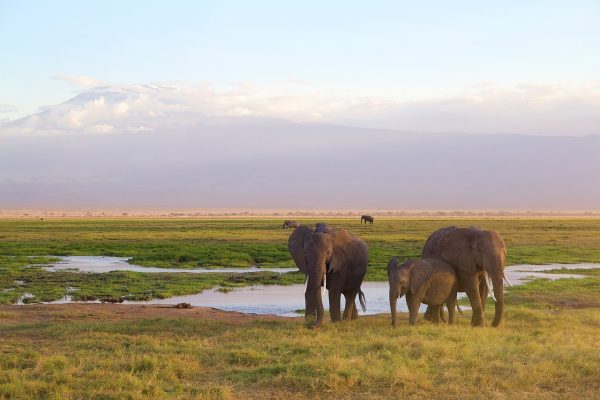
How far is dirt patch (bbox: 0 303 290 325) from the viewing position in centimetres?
1886

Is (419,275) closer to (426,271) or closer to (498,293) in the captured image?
(426,271)

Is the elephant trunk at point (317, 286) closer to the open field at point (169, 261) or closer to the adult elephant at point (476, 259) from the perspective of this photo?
the adult elephant at point (476, 259)

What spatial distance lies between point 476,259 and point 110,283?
15890 mm

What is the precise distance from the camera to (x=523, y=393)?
35.6 ft

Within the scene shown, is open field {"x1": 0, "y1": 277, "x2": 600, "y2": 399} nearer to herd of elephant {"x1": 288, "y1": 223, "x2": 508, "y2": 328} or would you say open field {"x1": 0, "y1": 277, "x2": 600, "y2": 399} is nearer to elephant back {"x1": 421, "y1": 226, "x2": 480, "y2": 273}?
herd of elephant {"x1": 288, "y1": 223, "x2": 508, "y2": 328}

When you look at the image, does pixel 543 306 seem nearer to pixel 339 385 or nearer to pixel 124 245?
pixel 339 385

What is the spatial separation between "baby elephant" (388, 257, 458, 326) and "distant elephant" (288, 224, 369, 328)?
116 centimetres

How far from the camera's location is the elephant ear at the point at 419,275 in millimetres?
16594

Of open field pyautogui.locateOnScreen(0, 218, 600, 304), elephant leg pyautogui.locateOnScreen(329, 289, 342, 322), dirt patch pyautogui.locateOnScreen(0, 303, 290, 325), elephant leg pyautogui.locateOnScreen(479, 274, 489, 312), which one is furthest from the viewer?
open field pyautogui.locateOnScreen(0, 218, 600, 304)

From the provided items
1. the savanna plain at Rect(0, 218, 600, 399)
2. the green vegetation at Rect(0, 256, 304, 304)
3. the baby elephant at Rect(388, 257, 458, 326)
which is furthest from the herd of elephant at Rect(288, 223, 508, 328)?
the green vegetation at Rect(0, 256, 304, 304)

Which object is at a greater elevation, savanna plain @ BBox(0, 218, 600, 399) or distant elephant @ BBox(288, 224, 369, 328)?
distant elephant @ BBox(288, 224, 369, 328)

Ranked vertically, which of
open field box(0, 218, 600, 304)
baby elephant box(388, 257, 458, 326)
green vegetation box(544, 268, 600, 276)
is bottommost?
green vegetation box(544, 268, 600, 276)

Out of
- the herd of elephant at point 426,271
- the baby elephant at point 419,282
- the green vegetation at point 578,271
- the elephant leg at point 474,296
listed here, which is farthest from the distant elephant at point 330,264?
the green vegetation at point 578,271

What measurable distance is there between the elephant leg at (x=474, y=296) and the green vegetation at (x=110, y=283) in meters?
11.6
